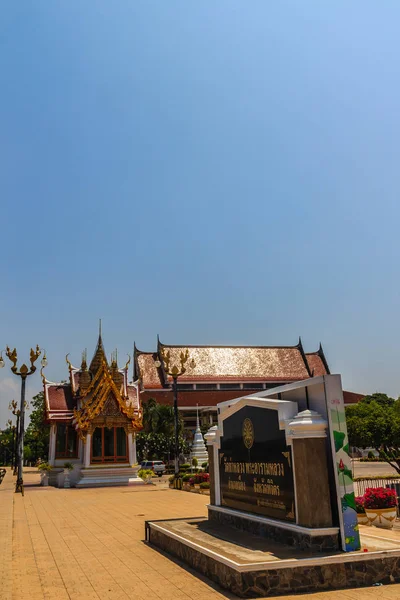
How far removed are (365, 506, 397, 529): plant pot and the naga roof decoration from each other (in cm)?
1813

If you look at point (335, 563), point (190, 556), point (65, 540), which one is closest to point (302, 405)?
point (335, 563)

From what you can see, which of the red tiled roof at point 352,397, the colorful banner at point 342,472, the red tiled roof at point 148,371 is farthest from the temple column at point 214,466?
the red tiled roof at point 352,397

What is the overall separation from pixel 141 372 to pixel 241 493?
5752 centimetres

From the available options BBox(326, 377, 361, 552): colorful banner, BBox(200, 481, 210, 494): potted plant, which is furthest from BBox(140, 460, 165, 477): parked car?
BBox(326, 377, 361, 552): colorful banner

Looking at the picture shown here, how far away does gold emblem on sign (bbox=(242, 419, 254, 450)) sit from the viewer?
8.87 m

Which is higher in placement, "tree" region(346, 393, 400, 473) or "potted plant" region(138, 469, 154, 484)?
"tree" region(346, 393, 400, 473)

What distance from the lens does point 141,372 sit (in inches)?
2594

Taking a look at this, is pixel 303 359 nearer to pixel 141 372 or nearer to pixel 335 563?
pixel 141 372

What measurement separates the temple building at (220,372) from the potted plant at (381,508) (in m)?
46.8

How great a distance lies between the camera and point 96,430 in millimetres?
27781

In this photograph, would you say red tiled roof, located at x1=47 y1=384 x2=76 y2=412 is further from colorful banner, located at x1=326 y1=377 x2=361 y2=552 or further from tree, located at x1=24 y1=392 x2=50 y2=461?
colorful banner, located at x1=326 y1=377 x2=361 y2=552

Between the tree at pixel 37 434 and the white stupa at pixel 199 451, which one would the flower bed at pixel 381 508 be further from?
the tree at pixel 37 434

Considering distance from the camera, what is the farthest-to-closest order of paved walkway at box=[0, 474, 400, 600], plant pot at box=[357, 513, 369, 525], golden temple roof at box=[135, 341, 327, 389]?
golden temple roof at box=[135, 341, 327, 389] < plant pot at box=[357, 513, 369, 525] < paved walkway at box=[0, 474, 400, 600]

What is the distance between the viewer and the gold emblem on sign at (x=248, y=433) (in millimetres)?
8867
